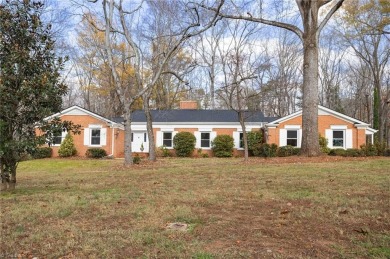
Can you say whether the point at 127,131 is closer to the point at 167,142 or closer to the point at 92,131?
the point at 92,131

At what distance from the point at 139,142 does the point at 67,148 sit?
581 centimetres

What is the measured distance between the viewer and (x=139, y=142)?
31.2 meters

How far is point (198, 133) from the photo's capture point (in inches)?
1211

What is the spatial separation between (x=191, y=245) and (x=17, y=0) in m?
7.40

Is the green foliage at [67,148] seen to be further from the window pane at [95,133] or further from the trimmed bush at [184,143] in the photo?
the trimmed bush at [184,143]

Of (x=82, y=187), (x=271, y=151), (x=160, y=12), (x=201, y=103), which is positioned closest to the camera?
(x=82, y=187)

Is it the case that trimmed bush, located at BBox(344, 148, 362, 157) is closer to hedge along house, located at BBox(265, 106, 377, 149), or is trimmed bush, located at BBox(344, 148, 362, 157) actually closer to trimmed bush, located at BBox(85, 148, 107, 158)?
hedge along house, located at BBox(265, 106, 377, 149)

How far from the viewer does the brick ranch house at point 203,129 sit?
28344mm

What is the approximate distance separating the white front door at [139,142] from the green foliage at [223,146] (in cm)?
582

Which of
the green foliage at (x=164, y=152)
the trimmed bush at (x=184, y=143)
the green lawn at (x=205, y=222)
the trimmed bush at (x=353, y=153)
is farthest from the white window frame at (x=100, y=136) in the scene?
the green lawn at (x=205, y=222)

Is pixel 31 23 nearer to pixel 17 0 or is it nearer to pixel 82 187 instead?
pixel 17 0

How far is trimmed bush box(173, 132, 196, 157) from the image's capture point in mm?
29502

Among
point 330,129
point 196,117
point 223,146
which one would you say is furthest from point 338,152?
point 196,117

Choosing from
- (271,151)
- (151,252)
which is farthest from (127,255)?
(271,151)
